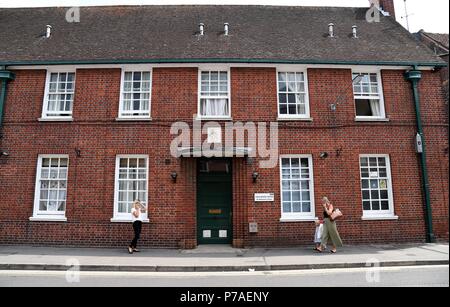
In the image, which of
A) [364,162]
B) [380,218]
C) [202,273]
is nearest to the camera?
[202,273]

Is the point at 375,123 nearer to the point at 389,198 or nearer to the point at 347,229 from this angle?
the point at 389,198

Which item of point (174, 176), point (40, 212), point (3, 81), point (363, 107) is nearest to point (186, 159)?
point (174, 176)

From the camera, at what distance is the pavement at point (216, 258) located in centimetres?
874

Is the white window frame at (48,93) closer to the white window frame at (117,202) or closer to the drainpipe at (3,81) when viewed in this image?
the drainpipe at (3,81)

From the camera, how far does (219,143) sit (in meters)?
11.7

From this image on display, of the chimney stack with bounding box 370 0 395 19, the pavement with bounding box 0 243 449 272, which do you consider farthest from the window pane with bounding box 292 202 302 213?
the chimney stack with bounding box 370 0 395 19

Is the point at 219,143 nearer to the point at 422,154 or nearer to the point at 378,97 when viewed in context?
the point at 378,97

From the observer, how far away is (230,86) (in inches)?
479

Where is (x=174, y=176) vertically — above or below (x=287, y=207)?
above

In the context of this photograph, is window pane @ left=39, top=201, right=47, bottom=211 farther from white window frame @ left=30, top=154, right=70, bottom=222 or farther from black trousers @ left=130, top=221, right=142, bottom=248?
black trousers @ left=130, top=221, right=142, bottom=248

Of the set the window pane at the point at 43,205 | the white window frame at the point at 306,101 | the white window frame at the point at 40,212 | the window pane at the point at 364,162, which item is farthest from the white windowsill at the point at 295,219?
the window pane at the point at 43,205

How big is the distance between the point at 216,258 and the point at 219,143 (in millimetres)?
3937

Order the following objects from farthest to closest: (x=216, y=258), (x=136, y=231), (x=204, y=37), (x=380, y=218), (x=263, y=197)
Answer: (x=204, y=37) → (x=380, y=218) → (x=263, y=197) → (x=136, y=231) → (x=216, y=258)

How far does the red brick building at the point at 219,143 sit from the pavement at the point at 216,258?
682mm
